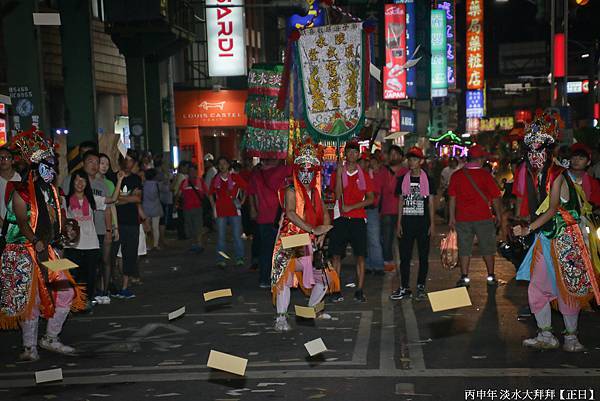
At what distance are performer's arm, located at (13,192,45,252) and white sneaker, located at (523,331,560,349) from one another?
462 cm

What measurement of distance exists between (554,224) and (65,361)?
15.5ft

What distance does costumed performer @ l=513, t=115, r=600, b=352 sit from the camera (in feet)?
25.2

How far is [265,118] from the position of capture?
12484 millimetres

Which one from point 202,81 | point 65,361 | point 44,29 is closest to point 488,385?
point 65,361

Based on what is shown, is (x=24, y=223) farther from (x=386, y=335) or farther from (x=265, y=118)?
(x=265, y=118)

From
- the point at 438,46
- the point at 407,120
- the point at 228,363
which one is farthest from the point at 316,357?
the point at 407,120

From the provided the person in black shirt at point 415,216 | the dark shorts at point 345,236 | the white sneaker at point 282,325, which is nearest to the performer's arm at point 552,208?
the white sneaker at point 282,325

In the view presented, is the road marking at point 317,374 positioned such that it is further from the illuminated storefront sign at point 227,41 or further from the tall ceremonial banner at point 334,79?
the illuminated storefront sign at point 227,41

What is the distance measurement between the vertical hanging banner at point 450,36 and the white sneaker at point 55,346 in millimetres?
46738

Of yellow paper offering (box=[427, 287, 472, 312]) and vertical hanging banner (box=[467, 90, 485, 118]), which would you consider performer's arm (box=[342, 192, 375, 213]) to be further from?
vertical hanging banner (box=[467, 90, 485, 118])

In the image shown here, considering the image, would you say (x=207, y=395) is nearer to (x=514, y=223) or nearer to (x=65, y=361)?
(x=65, y=361)

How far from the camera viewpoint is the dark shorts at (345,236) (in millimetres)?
10992


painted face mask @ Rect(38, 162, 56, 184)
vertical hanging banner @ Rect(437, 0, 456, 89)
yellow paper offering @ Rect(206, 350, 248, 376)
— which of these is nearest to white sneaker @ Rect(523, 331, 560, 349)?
yellow paper offering @ Rect(206, 350, 248, 376)

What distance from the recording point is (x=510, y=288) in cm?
1174
